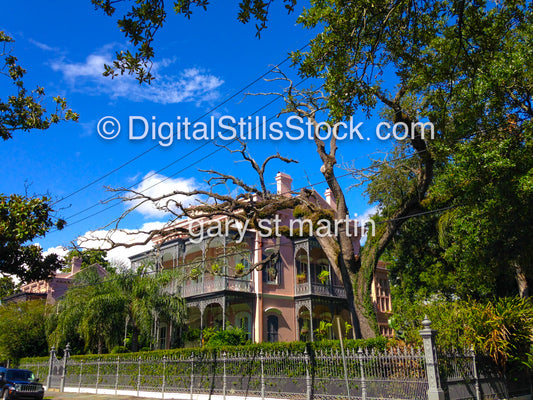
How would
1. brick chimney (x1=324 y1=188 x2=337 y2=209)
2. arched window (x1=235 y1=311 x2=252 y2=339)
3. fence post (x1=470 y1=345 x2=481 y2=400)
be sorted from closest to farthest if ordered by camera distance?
fence post (x1=470 y1=345 x2=481 y2=400) < arched window (x1=235 y1=311 x2=252 y2=339) < brick chimney (x1=324 y1=188 x2=337 y2=209)

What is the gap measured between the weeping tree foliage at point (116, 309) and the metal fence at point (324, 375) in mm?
3137

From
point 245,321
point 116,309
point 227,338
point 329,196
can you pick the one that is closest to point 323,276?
point 245,321

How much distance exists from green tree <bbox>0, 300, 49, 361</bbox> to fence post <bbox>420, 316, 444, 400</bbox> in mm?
28737

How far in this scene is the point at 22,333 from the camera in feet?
105

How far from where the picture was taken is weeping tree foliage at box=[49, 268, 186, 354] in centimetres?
2417

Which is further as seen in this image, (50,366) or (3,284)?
(3,284)

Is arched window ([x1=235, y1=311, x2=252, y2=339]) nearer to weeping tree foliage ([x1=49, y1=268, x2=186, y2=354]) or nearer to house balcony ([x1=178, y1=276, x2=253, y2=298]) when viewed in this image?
house balcony ([x1=178, y1=276, x2=253, y2=298])

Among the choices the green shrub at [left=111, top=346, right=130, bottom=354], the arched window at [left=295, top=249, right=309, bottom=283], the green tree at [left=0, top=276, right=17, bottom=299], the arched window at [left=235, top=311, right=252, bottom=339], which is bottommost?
the green shrub at [left=111, top=346, right=130, bottom=354]

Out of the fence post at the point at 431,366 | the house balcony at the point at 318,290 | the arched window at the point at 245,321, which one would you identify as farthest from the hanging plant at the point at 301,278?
the fence post at the point at 431,366

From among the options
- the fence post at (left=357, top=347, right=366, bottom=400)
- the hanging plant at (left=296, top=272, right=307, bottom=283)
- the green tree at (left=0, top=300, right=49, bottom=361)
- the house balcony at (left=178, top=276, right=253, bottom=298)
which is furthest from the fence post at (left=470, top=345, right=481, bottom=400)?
the green tree at (left=0, top=300, right=49, bottom=361)

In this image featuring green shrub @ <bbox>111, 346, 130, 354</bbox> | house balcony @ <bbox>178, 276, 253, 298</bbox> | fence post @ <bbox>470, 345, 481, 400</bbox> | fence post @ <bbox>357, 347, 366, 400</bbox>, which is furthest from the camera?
house balcony @ <bbox>178, 276, 253, 298</bbox>

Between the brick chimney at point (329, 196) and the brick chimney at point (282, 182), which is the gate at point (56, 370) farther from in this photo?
the brick chimney at point (329, 196)

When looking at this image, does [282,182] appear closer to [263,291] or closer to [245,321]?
[263,291]

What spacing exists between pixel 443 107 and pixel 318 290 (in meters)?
19.3
